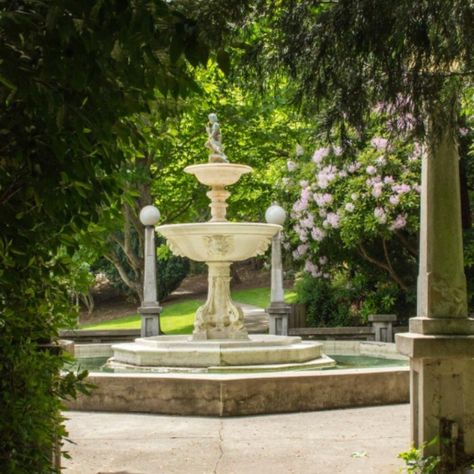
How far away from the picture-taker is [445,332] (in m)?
5.57

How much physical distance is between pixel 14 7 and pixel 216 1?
5.24ft

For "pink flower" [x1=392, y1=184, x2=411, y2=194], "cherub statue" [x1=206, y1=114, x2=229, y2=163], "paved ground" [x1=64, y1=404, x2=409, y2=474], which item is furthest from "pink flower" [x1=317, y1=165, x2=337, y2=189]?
"paved ground" [x1=64, y1=404, x2=409, y2=474]

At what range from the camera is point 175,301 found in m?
35.7

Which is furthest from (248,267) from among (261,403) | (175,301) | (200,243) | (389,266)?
(261,403)

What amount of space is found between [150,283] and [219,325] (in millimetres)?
4849

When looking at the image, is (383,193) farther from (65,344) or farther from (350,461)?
(65,344)

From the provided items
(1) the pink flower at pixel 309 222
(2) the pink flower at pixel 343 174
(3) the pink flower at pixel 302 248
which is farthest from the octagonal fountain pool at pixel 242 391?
(3) the pink flower at pixel 302 248

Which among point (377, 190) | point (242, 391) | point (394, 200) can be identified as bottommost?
point (242, 391)

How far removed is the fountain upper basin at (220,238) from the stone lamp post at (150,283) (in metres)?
4.23

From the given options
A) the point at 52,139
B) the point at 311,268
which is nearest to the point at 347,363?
the point at 311,268

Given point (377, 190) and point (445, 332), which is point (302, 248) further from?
point (445, 332)

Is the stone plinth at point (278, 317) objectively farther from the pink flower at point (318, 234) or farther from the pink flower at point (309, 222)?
the pink flower at point (309, 222)

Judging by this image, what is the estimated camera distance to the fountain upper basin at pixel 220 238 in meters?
11.6

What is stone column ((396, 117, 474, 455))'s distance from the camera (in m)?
5.55
